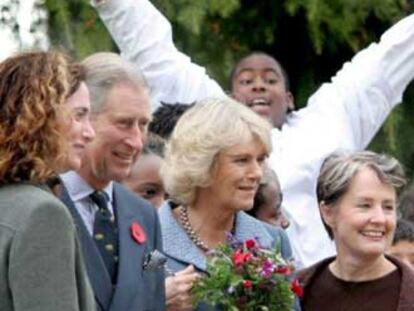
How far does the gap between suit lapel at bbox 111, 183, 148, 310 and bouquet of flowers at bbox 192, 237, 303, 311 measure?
25 cm

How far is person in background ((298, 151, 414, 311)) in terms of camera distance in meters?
6.00

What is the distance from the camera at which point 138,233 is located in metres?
5.48

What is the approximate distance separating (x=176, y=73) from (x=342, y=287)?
1.95m

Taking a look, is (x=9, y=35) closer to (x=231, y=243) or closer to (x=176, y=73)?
(x=176, y=73)

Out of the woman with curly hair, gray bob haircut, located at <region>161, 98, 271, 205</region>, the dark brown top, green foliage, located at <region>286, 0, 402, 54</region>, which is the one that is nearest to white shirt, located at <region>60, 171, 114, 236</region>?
gray bob haircut, located at <region>161, 98, 271, 205</region>

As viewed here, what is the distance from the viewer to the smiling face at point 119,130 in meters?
5.57

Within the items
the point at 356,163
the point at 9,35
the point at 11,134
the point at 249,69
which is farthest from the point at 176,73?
the point at 11,134

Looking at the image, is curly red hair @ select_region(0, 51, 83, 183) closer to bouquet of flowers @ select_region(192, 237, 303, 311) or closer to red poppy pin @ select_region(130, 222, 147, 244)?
red poppy pin @ select_region(130, 222, 147, 244)

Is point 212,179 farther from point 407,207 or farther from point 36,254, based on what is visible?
point 407,207

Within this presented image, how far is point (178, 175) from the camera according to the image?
597 centimetres

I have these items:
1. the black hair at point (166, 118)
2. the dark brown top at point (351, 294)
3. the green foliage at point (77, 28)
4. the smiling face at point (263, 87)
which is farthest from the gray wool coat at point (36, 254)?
the green foliage at point (77, 28)

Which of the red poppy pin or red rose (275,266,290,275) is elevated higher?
the red poppy pin

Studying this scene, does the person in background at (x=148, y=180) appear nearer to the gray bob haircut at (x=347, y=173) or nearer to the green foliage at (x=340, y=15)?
the gray bob haircut at (x=347, y=173)

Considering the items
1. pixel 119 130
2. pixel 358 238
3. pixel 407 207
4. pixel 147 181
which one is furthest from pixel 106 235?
pixel 407 207
